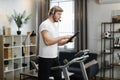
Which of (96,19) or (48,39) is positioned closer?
(48,39)

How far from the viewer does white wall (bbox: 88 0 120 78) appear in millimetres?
5275

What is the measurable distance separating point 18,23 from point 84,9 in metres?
1.87

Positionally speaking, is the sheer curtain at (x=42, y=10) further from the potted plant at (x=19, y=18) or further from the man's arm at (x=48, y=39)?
the man's arm at (x=48, y=39)

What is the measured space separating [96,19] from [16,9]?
7.47 feet

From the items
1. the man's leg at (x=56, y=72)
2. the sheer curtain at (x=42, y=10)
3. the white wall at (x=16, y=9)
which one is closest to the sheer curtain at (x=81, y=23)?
the sheer curtain at (x=42, y=10)

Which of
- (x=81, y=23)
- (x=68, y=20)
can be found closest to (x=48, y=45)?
(x=81, y=23)

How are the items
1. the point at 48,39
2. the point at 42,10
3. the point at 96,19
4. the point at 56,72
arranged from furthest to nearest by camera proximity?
the point at 42,10 < the point at 96,19 < the point at 56,72 < the point at 48,39

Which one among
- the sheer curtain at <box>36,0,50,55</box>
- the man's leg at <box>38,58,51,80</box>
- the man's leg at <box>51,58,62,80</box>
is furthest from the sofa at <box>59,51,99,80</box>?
the man's leg at <box>38,58,51,80</box>

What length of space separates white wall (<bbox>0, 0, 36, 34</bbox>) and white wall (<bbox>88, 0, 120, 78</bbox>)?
1820 millimetres

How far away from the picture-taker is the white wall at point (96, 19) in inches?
208

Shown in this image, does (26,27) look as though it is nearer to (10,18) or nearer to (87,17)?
(10,18)

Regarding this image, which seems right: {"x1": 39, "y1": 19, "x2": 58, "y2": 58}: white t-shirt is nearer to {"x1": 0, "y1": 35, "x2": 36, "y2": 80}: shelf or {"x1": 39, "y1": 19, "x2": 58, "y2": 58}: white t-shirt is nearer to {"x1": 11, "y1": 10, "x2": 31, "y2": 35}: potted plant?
{"x1": 0, "y1": 35, "x2": 36, "y2": 80}: shelf

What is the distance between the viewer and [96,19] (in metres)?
5.45

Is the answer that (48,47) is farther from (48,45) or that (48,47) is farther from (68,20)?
(68,20)
